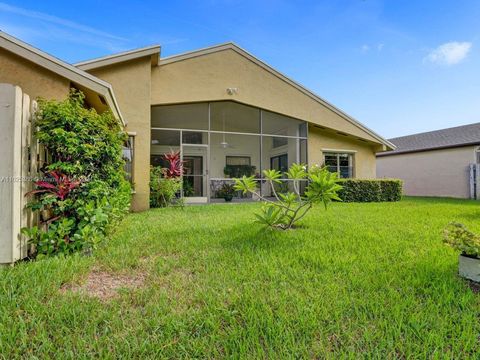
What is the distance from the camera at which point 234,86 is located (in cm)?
1075

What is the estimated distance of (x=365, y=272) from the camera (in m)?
2.71

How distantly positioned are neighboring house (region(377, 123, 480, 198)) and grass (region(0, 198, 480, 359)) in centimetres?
1540

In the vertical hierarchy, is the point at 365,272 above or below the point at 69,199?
below

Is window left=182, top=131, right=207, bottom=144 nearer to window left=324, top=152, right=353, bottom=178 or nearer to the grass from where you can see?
window left=324, top=152, right=353, bottom=178

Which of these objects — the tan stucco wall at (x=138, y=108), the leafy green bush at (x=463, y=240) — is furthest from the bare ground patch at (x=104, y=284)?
the tan stucco wall at (x=138, y=108)

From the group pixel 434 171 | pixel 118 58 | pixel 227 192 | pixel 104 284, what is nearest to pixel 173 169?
pixel 227 192

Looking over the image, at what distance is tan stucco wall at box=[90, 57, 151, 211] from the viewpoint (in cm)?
845

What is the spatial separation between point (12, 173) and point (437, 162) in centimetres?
2023

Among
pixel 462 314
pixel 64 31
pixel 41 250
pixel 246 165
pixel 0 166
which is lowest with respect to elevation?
pixel 462 314

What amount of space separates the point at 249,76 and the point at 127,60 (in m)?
4.99

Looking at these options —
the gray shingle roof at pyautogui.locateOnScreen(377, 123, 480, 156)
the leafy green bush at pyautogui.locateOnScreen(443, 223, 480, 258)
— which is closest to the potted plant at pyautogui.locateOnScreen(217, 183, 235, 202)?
the leafy green bush at pyautogui.locateOnScreen(443, 223, 480, 258)

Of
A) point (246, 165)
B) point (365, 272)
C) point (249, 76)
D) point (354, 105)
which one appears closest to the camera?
point (365, 272)

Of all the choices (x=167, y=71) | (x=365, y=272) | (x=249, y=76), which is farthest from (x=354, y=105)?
(x=365, y=272)

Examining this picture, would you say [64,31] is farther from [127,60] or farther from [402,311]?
[402,311]
